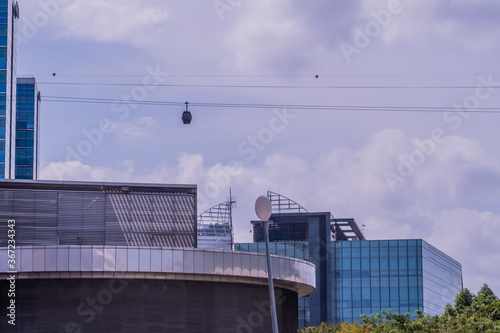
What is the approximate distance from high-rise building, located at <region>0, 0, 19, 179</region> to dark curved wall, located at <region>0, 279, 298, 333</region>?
109594 millimetres

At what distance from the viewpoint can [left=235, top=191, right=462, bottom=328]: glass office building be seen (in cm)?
12062

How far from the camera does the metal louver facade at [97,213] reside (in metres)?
43.6

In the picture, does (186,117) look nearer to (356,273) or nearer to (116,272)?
(116,272)

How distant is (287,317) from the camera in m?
44.2

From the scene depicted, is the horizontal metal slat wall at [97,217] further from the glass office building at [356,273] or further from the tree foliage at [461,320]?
the glass office building at [356,273]

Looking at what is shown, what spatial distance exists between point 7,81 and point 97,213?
4320 inches

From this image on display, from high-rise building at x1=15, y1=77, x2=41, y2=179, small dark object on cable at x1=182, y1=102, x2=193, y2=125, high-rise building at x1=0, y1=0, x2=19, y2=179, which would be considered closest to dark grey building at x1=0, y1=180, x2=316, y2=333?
small dark object on cable at x1=182, y1=102, x2=193, y2=125

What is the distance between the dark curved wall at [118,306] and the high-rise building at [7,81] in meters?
110

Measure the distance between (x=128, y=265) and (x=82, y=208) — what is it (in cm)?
678

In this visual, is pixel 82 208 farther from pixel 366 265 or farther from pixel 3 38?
pixel 3 38

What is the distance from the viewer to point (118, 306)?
3869 cm

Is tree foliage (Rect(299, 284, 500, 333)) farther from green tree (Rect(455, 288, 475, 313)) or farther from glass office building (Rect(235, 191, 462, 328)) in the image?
glass office building (Rect(235, 191, 462, 328))

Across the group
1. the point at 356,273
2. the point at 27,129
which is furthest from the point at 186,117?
the point at 27,129

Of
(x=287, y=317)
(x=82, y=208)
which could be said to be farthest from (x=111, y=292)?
(x=287, y=317)
